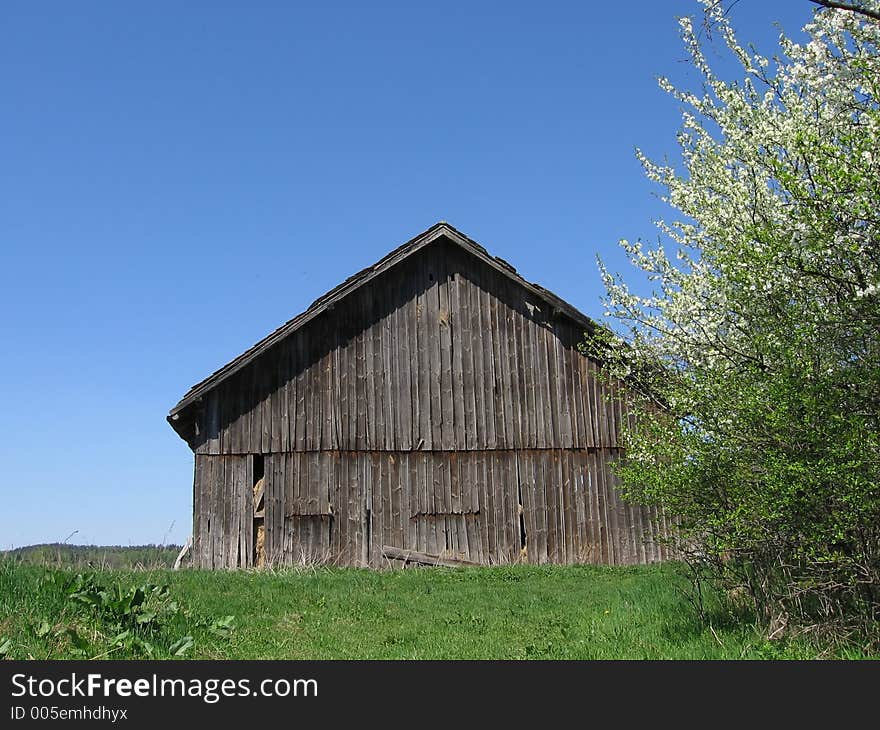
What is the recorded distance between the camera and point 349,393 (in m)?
21.5

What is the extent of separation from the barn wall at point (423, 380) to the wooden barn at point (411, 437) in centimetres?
4

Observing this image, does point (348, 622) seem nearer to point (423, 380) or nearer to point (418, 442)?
point (418, 442)

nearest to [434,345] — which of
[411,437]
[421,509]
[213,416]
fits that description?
[411,437]

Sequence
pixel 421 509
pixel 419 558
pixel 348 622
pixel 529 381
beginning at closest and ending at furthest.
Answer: pixel 348 622
pixel 419 558
pixel 421 509
pixel 529 381

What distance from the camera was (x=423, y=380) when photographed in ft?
71.1

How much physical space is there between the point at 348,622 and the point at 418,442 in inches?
349

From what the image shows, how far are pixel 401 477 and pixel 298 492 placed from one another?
2.54 meters

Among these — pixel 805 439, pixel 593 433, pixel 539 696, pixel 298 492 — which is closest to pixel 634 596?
pixel 805 439

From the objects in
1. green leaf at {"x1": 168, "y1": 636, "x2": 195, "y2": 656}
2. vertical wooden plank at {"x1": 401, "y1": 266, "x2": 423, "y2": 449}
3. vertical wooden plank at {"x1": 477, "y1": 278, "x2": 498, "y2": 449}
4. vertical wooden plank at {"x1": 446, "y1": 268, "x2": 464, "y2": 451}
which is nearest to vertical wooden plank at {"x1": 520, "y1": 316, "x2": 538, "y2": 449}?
vertical wooden plank at {"x1": 477, "y1": 278, "x2": 498, "y2": 449}

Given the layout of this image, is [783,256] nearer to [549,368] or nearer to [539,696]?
[539,696]

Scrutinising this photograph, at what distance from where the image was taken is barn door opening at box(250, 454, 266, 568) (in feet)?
68.9

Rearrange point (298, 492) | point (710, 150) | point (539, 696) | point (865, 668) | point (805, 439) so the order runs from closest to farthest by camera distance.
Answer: point (539, 696) → point (865, 668) → point (805, 439) → point (710, 150) → point (298, 492)

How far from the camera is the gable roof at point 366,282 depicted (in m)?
21.0

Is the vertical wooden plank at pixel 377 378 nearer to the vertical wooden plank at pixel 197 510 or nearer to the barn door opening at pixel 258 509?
the barn door opening at pixel 258 509
